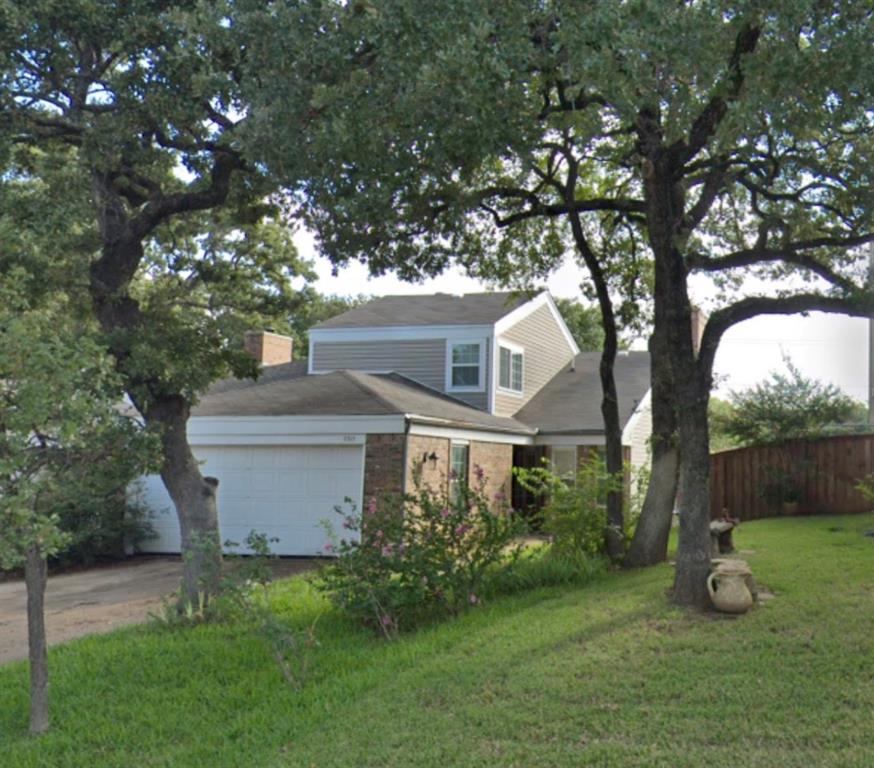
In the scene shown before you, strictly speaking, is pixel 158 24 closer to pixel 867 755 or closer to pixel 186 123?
pixel 186 123

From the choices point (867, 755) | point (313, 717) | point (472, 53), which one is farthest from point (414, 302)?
point (867, 755)

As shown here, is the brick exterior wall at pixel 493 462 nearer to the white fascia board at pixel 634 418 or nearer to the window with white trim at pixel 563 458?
the window with white trim at pixel 563 458

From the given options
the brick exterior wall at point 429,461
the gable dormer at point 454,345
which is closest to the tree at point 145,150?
the brick exterior wall at point 429,461

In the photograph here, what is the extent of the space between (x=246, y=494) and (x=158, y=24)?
963cm

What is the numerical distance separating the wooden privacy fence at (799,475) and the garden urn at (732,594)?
9.53m

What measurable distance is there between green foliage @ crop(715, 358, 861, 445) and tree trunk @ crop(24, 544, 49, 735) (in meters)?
15.9

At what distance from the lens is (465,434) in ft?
61.6

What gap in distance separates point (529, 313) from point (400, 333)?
11.9 ft

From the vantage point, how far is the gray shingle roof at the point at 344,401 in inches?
668

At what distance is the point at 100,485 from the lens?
25.4 ft

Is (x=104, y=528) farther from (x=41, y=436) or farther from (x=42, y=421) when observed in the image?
(x=42, y=421)

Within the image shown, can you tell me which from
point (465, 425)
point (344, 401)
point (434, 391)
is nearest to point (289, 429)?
point (344, 401)

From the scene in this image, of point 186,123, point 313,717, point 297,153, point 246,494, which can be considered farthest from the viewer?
point 246,494

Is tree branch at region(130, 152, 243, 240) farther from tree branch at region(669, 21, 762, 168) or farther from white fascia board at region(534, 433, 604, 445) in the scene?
white fascia board at region(534, 433, 604, 445)
